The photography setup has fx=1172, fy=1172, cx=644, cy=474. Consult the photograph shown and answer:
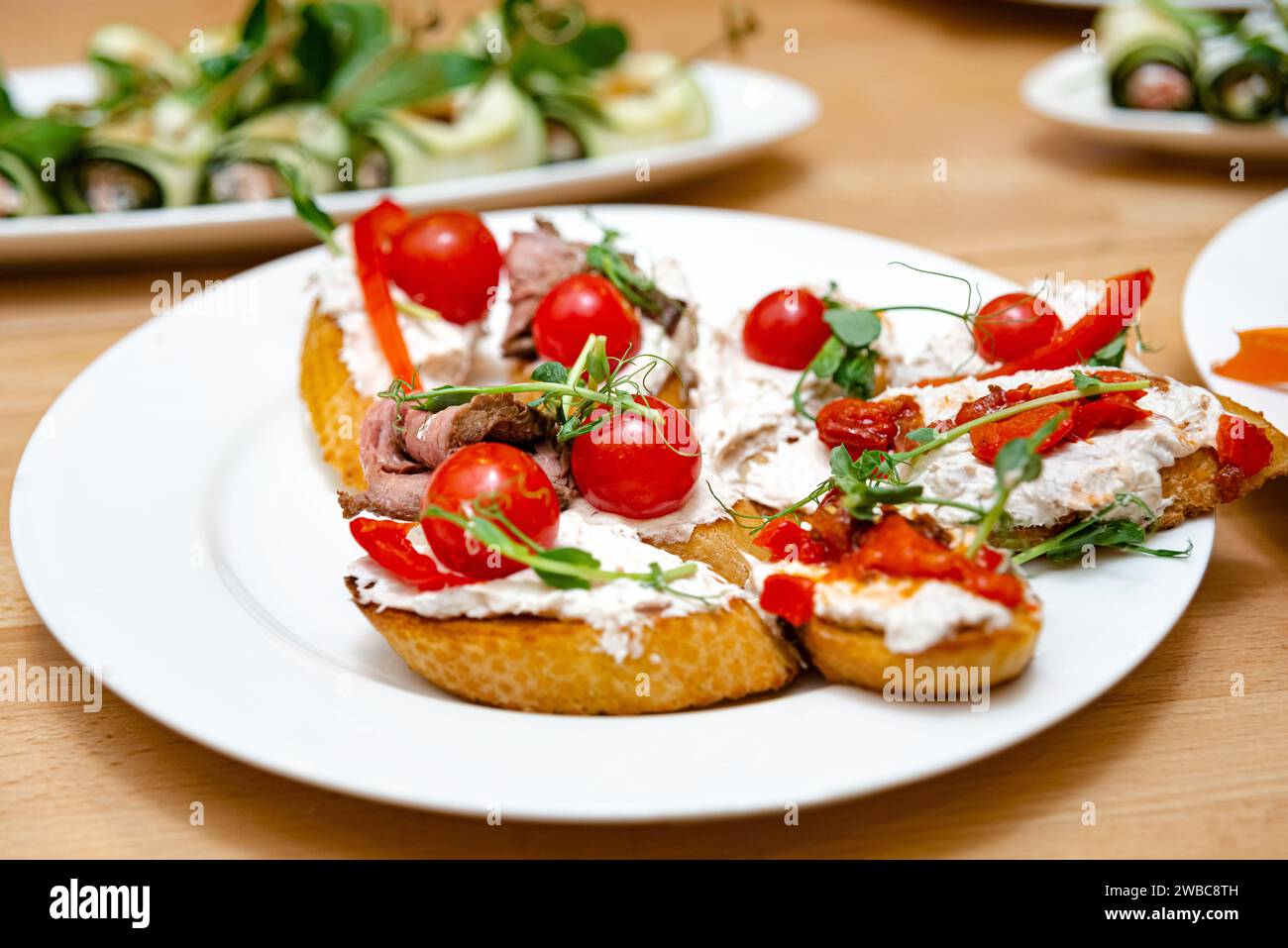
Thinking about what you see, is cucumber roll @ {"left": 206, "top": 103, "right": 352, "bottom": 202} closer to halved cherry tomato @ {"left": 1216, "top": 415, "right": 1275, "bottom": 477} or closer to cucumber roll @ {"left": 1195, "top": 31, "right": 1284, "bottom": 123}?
halved cherry tomato @ {"left": 1216, "top": 415, "right": 1275, "bottom": 477}

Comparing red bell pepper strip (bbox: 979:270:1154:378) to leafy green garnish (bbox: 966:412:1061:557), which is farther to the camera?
red bell pepper strip (bbox: 979:270:1154:378)

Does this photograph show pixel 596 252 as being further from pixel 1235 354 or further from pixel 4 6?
pixel 4 6

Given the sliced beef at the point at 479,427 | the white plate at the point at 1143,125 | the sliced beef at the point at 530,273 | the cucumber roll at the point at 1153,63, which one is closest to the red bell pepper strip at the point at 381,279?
the sliced beef at the point at 530,273

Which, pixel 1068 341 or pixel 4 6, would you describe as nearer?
pixel 1068 341

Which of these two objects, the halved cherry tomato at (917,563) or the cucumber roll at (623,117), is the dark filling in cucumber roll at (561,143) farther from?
the halved cherry tomato at (917,563)

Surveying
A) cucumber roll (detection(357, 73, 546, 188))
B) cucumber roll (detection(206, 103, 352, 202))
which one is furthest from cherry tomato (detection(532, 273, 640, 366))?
cucumber roll (detection(206, 103, 352, 202))

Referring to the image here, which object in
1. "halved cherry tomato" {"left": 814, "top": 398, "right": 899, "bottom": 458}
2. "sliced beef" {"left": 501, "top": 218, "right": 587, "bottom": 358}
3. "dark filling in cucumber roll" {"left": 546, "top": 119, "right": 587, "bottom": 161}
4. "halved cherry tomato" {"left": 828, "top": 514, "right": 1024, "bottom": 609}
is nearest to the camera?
"halved cherry tomato" {"left": 828, "top": 514, "right": 1024, "bottom": 609}
